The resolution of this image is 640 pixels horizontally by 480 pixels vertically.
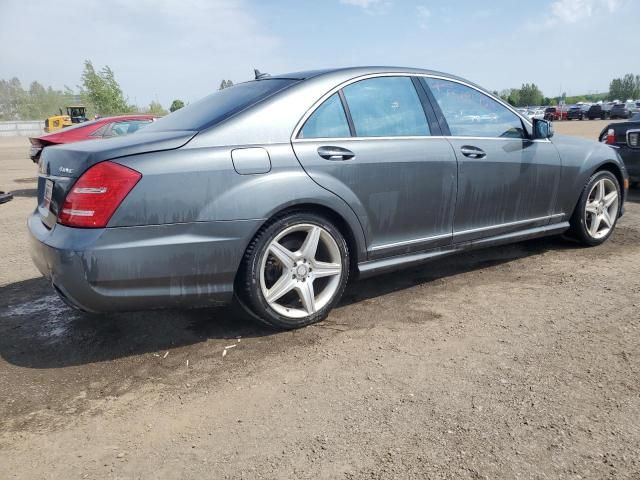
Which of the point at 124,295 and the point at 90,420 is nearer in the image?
the point at 90,420

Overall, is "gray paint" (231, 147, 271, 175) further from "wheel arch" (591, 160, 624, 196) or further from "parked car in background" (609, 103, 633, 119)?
"parked car in background" (609, 103, 633, 119)

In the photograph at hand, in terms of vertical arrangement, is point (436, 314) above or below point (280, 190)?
below

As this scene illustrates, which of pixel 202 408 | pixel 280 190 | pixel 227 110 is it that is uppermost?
pixel 227 110

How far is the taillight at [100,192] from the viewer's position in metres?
2.66

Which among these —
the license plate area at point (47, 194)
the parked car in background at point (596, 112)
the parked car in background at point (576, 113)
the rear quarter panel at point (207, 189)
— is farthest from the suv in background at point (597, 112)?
the license plate area at point (47, 194)

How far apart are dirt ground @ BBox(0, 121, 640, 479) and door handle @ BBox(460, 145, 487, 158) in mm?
988

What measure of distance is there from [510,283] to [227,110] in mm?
2481

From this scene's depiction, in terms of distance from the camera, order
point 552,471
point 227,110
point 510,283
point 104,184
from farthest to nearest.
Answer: point 510,283 < point 227,110 < point 104,184 < point 552,471

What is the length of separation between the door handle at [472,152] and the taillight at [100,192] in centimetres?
232

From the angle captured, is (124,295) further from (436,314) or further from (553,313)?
(553,313)

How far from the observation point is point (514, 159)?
416cm

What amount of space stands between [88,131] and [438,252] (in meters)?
7.55

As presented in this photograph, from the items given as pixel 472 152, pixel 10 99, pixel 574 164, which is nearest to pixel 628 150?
pixel 574 164

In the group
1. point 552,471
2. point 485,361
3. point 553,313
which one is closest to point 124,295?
point 485,361
